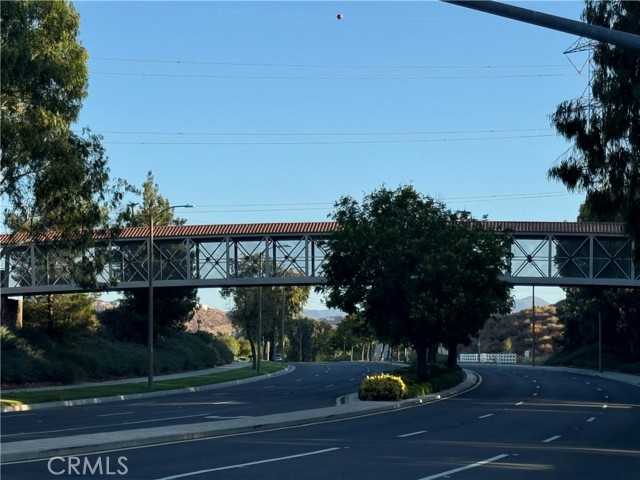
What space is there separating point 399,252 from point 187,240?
1972 cm

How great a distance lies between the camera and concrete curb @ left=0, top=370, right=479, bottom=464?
723 inches

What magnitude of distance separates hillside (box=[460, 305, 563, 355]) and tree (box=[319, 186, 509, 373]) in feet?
401

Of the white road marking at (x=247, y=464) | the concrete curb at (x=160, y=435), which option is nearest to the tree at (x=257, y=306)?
the concrete curb at (x=160, y=435)

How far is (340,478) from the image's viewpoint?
16.2 m

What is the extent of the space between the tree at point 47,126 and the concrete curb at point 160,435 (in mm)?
12638

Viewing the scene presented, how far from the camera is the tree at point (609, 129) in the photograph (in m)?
28.9

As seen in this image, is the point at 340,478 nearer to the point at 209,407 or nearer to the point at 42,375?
the point at 209,407

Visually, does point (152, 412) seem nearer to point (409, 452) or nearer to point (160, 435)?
point (160, 435)

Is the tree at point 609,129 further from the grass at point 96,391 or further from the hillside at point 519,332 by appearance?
the hillside at point 519,332

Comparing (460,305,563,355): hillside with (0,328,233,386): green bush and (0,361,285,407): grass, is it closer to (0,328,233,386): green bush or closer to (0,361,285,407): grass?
(0,328,233,386): green bush

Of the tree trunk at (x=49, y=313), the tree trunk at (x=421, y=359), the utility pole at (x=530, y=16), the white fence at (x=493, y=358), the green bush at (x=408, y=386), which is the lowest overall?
the white fence at (x=493, y=358)

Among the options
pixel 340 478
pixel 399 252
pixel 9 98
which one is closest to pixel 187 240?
pixel 399 252

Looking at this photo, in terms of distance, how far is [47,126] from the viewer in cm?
3466

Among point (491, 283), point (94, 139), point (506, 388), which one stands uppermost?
point (94, 139)
